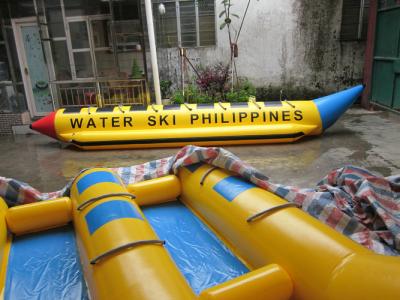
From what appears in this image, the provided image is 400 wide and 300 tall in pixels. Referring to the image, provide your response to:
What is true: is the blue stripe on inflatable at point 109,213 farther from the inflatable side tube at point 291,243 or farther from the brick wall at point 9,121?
the brick wall at point 9,121

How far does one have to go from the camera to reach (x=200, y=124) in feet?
16.3

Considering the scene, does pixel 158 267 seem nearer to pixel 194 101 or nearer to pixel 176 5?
pixel 194 101

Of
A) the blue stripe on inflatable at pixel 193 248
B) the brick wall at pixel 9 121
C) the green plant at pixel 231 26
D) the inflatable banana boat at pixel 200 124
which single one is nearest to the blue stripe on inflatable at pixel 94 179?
the blue stripe on inflatable at pixel 193 248

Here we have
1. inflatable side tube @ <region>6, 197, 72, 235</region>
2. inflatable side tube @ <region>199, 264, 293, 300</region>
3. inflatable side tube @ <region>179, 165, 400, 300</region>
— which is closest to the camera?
inflatable side tube @ <region>179, 165, 400, 300</region>

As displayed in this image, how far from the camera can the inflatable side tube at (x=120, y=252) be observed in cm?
141

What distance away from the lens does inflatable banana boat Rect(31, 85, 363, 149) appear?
4879 millimetres

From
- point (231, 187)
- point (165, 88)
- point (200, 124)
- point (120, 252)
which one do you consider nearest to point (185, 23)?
point (165, 88)

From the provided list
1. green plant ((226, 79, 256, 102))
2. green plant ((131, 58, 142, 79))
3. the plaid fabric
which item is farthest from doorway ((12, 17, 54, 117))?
the plaid fabric

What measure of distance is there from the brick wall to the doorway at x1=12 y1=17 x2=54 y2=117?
0.55 meters

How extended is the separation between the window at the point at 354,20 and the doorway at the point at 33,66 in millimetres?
6581

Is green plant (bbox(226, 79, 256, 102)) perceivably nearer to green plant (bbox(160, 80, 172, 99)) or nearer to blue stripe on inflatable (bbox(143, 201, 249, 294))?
green plant (bbox(160, 80, 172, 99))

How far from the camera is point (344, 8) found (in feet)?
24.2

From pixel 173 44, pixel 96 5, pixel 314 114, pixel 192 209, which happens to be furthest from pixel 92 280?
pixel 173 44

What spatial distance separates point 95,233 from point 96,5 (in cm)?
616
